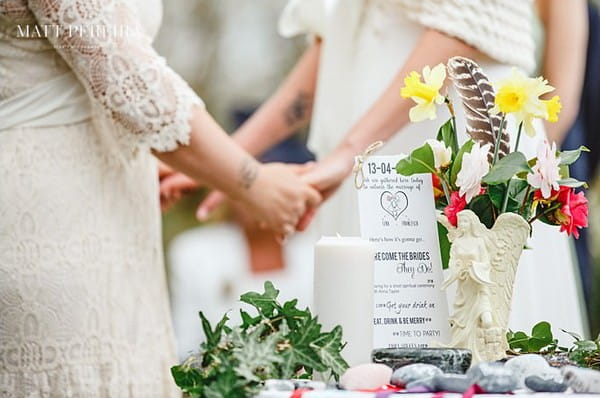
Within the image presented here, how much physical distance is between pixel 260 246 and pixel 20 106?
168 inches

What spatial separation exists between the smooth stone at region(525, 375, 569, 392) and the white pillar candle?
24 cm

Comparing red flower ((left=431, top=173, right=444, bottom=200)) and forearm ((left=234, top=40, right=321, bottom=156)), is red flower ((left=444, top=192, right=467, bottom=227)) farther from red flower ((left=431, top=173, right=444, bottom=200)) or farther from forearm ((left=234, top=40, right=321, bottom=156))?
forearm ((left=234, top=40, right=321, bottom=156))

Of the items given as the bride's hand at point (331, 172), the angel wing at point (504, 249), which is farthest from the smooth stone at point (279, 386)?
the bride's hand at point (331, 172)

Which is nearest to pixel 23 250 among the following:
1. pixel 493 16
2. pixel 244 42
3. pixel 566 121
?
pixel 493 16

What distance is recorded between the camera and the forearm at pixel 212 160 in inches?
83.5

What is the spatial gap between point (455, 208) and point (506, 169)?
90 mm

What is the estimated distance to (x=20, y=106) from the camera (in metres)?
1.99

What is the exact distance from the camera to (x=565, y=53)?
300 cm

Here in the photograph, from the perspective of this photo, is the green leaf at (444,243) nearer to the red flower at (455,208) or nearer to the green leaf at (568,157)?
the red flower at (455,208)

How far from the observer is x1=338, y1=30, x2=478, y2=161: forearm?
2.44m

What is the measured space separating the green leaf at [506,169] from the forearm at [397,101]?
967 millimetres

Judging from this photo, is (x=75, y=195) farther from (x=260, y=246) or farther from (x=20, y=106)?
(x=260, y=246)

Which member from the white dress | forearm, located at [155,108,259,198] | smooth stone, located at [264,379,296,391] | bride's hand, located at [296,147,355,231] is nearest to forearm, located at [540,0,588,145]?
the white dress

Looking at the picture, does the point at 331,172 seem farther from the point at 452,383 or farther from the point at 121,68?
the point at 452,383
